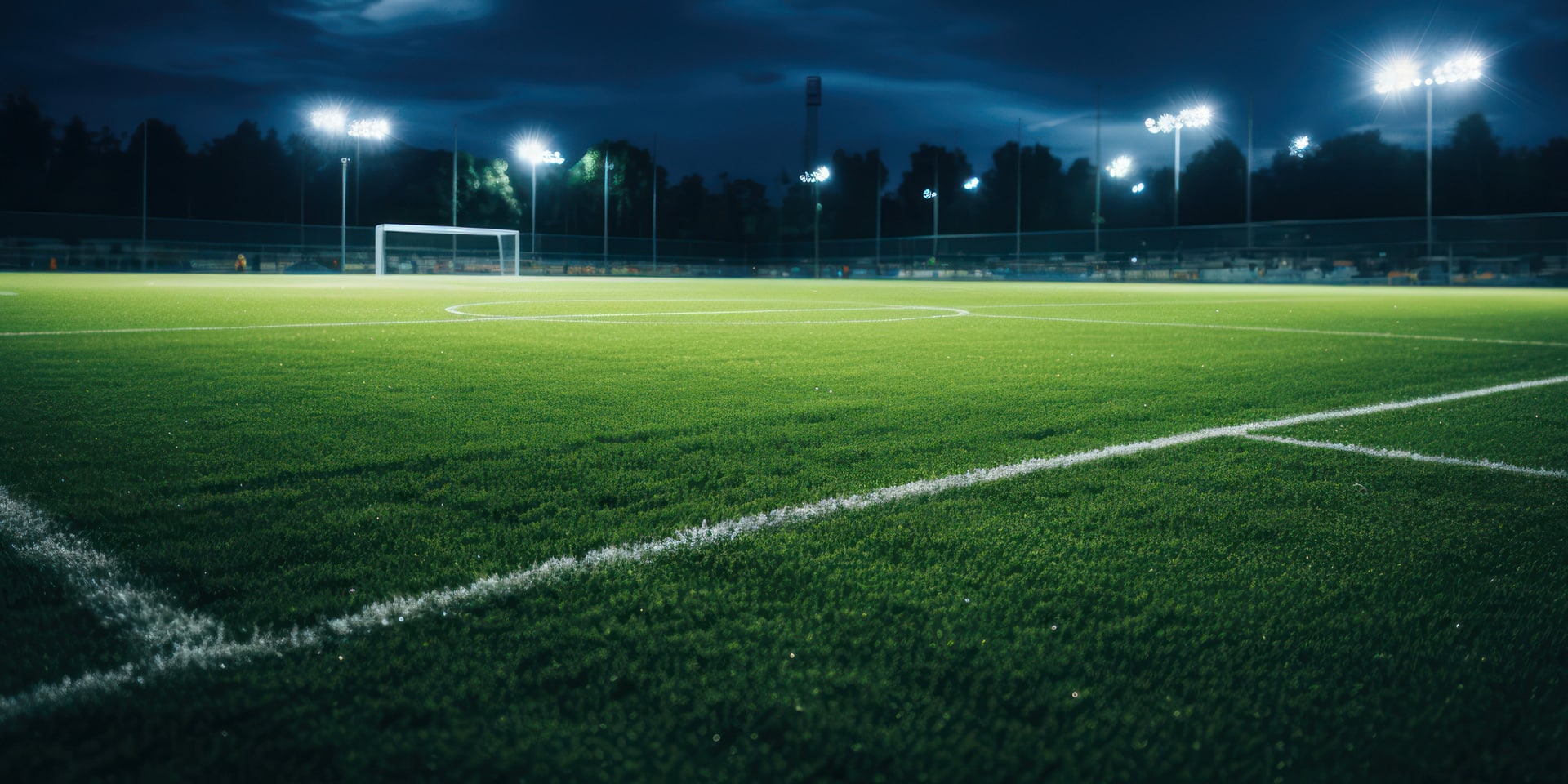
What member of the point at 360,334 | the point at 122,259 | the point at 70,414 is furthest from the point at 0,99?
the point at 70,414

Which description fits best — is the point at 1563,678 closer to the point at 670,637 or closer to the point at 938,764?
the point at 938,764

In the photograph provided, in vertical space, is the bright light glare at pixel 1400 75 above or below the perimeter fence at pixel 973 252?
above

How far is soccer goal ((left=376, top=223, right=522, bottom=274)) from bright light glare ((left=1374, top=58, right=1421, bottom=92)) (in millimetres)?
33014

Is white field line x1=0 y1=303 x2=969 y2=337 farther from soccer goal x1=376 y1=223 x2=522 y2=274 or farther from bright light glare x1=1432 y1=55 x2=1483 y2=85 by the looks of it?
soccer goal x1=376 y1=223 x2=522 y2=274

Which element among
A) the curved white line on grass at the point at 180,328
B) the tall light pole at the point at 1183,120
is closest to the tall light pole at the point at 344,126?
the tall light pole at the point at 1183,120

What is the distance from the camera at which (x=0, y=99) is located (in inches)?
2288

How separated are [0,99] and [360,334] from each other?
64.5 metres

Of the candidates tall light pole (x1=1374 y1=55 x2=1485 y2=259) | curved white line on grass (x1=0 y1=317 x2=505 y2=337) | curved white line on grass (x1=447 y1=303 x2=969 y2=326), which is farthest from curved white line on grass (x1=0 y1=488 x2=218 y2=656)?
tall light pole (x1=1374 y1=55 x2=1485 y2=259)

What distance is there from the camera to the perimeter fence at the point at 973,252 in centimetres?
3872

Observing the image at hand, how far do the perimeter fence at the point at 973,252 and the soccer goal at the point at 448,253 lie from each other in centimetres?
10

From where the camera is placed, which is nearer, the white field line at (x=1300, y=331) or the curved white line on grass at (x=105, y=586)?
the curved white line on grass at (x=105, y=586)

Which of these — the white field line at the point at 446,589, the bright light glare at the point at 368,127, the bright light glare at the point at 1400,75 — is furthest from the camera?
the bright light glare at the point at 368,127

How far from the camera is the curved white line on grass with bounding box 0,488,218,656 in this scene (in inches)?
→ 73.9

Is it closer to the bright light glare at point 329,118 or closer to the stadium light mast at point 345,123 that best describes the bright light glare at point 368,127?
the stadium light mast at point 345,123
